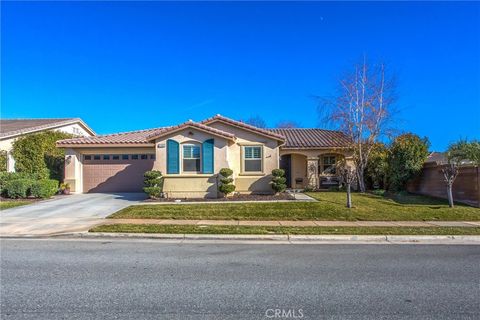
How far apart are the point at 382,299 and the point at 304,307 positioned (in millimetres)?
1187

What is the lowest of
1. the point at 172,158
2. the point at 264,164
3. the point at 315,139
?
the point at 264,164

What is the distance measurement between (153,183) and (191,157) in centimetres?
231

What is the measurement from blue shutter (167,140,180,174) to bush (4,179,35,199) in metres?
7.57

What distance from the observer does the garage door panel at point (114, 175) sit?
74.3 ft

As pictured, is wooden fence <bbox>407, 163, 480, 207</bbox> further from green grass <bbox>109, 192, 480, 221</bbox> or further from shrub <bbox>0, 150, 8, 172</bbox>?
A: shrub <bbox>0, 150, 8, 172</bbox>

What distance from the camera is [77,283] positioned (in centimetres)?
591

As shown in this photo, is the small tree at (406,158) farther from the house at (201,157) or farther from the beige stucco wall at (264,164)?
the beige stucco wall at (264,164)

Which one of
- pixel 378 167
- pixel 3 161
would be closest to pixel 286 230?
pixel 378 167

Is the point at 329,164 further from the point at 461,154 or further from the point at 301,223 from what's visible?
the point at 301,223

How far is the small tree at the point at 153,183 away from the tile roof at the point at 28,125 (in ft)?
40.0

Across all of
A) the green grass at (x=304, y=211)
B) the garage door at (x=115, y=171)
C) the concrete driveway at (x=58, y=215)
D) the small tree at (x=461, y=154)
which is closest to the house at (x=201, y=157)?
the garage door at (x=115, y=171)

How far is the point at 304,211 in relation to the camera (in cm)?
1415

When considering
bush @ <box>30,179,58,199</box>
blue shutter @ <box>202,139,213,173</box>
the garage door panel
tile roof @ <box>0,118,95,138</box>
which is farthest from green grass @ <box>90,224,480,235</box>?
tile roof @ <box>0,118,95,138</box>

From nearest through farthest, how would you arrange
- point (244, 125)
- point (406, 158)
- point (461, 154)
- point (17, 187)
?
point (461, 154), point (17, 187), point (406, 158), point (244, 125)
